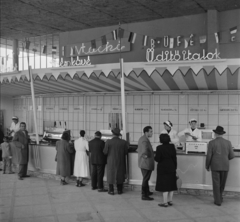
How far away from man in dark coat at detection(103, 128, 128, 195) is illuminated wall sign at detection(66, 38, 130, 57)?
15.1 feet

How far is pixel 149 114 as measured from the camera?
1041cm

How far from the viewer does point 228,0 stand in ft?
30.5

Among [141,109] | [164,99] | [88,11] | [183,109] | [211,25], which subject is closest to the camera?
[211,25]

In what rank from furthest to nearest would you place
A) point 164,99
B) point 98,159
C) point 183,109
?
point 164,99 < point 183,109 < point 98,159

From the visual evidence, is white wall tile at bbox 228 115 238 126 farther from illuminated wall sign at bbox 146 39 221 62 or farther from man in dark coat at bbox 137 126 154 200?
man in dark coat at bbox 137 126 154 200

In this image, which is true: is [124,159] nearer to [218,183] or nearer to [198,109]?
[218,183]

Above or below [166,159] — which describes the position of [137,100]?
above

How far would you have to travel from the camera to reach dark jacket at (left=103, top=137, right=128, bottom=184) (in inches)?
266

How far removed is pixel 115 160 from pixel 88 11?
249 inches

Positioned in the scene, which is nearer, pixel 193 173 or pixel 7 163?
pixel 193 173

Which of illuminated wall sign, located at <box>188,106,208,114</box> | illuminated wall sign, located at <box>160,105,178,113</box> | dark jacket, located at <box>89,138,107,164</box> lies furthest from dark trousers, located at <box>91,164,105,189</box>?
illuminated wall sign, located at <box>188,106,208,114</box>

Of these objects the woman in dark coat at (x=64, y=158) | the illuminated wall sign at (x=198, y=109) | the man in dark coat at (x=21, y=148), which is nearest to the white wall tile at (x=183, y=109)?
the illuminated wall sign at (x=198, y=109)

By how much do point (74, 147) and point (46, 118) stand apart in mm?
5638

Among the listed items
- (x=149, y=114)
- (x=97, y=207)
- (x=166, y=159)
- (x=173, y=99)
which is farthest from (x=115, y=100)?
(x=97, y=207)
